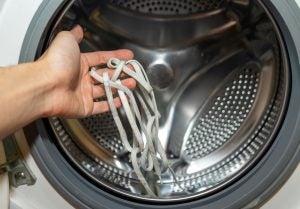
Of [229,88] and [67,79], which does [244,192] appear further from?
[67,79]

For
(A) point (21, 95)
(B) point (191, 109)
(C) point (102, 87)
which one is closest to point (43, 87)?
(A) point (21, 95)

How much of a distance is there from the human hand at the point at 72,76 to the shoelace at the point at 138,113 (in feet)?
0.09

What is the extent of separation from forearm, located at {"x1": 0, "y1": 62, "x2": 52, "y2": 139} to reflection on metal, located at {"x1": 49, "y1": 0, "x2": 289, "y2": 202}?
0.48ft

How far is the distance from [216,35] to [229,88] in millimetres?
132

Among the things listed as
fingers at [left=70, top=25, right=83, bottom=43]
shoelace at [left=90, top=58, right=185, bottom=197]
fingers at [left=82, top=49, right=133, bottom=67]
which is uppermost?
fingers at [left=70, top=25, right=83, bottom=43]

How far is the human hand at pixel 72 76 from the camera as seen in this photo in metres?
0.94

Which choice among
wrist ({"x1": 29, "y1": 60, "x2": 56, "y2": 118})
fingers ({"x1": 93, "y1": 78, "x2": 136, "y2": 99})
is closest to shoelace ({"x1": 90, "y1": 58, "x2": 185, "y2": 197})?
fingers ({"x1": 93, "y1": 78, "x2": 136, "y2": 99})

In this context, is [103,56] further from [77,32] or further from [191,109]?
[191,109]

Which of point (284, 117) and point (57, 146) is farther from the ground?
point (284, 117)

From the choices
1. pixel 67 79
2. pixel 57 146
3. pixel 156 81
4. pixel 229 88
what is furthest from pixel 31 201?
pixel 229 88

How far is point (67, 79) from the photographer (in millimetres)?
963

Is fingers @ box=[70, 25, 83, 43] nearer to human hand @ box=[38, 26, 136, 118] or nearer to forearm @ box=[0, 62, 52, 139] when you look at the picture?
human hand @ box=[38, 26, 136, 118]

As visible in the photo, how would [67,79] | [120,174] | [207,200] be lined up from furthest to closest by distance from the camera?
[120,174], [207,200], [67,79]

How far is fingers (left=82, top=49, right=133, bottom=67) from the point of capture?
108 cm
